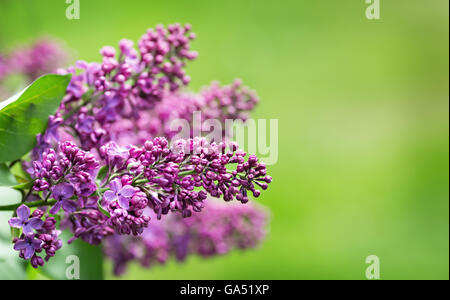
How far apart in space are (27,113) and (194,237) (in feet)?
1.03

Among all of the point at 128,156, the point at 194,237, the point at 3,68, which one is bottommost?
the point at 194,237

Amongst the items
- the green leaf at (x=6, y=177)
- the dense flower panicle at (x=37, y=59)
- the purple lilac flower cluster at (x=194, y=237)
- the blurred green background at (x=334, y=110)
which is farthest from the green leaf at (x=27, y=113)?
the blurred green background at (x=334, y=110)

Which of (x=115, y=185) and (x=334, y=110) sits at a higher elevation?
(x=334, y=110)

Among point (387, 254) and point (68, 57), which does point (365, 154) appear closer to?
point (387, 254)

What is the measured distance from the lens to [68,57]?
0.75 m

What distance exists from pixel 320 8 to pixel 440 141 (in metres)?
0.70

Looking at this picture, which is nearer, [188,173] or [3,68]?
[188,173]

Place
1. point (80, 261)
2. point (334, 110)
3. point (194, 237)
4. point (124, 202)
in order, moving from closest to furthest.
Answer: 1. point (124, 202)
2. point (80, 261)
3. point (194, 237)
4. point (334, 110)

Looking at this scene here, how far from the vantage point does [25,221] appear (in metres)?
0.33

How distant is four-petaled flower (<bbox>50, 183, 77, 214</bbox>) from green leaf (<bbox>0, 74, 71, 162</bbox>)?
0.06 m

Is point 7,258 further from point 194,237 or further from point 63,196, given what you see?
point 194,237

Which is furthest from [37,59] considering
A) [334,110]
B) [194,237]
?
[334,110]

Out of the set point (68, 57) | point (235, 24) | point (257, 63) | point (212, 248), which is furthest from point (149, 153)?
point (235, 24)

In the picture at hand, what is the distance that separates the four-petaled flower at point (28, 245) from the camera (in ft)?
1.07
